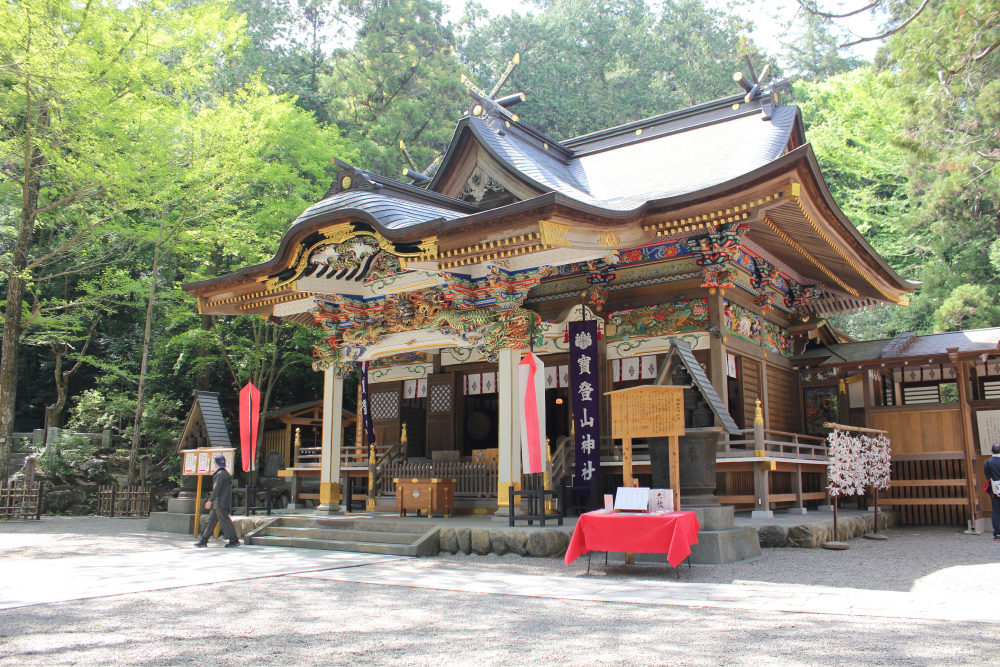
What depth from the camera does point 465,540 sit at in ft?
27.2

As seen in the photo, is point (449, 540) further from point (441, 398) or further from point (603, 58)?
point (603, 58)

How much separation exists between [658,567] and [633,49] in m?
35.0

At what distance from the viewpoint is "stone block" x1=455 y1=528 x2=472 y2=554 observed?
8.28m

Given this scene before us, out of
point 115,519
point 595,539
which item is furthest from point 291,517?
point 115,519

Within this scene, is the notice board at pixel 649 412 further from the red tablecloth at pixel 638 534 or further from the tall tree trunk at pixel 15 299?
the tall tree trunk at pixel 15 299

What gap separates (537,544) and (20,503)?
11.5 m

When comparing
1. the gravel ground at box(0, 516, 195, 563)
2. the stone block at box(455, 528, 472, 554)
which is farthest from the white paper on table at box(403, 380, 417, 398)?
the stone block at box(455, 528, 472, 554)

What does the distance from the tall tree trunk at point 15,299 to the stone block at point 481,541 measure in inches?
454

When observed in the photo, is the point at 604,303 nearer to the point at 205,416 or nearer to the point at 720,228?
the point at 720,228

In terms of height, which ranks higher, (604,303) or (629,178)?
(629,178)

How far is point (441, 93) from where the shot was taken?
87.8 feet

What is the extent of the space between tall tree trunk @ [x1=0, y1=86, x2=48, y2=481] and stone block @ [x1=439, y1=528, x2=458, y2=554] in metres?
11.1

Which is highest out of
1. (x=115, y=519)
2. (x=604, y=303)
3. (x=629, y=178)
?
(x=629, y=178)

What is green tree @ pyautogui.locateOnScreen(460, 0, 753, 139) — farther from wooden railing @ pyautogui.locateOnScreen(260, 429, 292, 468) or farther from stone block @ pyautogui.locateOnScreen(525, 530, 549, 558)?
stone block @ pyautogui.locateOnScreen(525, 530, 549, 558)
